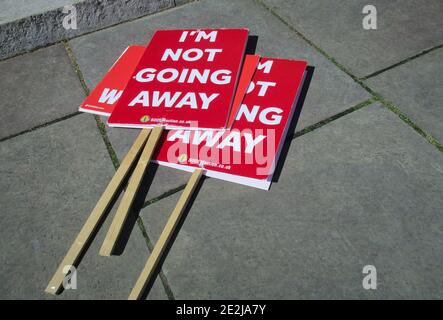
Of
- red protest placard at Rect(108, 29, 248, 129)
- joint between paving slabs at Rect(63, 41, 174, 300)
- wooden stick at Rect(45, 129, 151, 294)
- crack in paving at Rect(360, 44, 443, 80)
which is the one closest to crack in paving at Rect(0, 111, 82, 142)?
joint between paving slabs at Rect(63, 41, 174, 300)

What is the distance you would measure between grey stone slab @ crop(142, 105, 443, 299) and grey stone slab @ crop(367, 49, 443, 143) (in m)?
0.11

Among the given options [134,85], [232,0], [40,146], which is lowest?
[40,146]

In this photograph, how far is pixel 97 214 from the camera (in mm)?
1386

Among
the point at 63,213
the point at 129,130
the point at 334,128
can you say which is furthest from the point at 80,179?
the point at 334,128

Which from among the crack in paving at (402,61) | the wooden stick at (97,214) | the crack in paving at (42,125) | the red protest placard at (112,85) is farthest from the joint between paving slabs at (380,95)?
the crack in paving at (42,125)

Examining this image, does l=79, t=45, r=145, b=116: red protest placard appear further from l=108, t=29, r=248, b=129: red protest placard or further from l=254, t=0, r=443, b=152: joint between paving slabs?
l=254, t=0, r=443, b=152: joint between paving slabs

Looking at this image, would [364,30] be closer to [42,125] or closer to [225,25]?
[225,25]

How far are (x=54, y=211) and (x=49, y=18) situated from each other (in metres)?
1.30

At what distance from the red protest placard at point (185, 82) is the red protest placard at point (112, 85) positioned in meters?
0.07

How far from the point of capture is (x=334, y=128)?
5.32ft

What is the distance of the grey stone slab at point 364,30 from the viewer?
1.93 meters

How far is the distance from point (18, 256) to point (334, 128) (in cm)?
131

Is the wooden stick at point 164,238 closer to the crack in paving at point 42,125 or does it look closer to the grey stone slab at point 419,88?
the crack in paving at point 42,125

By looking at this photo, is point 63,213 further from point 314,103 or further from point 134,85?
point 314,103
